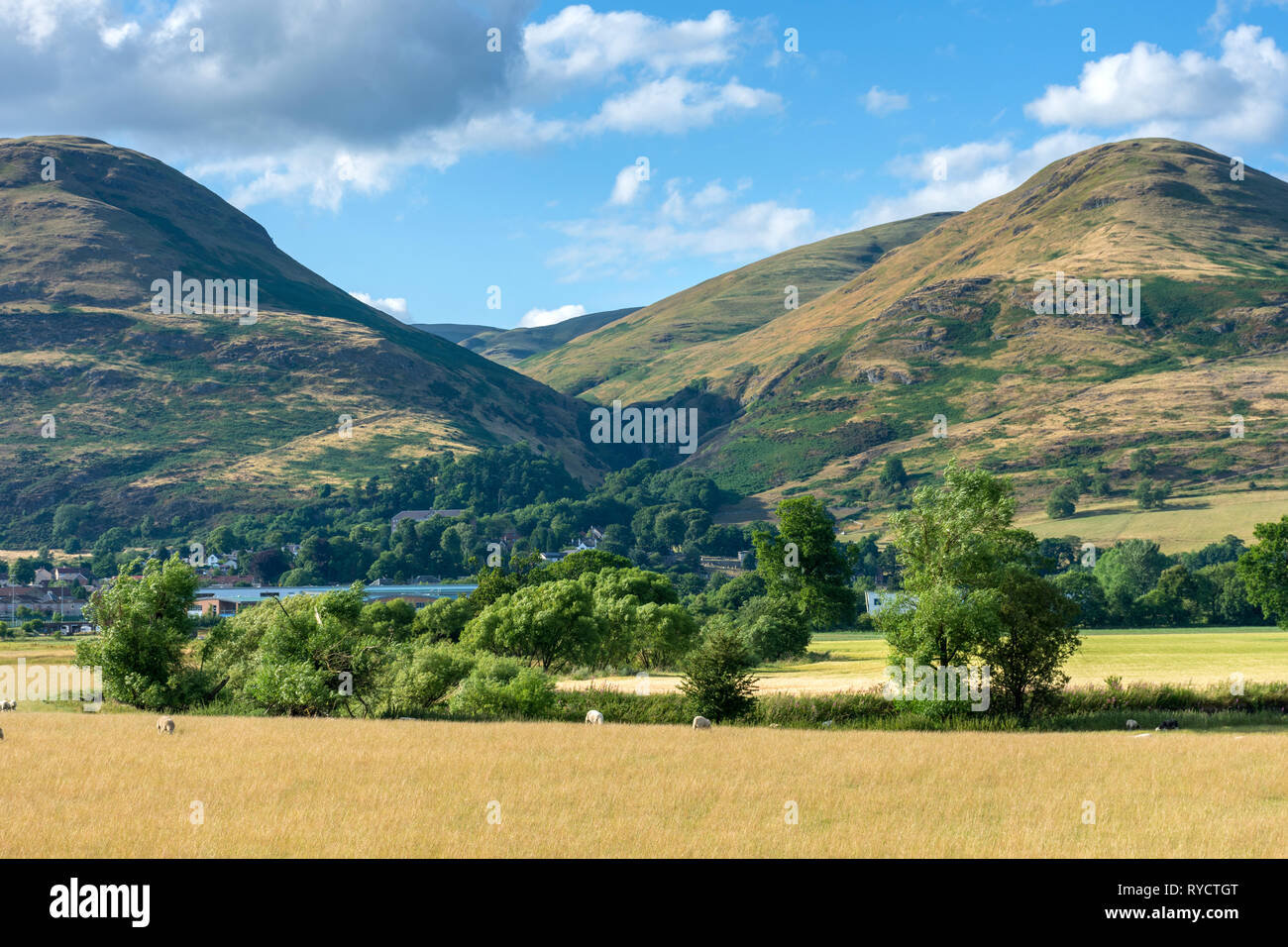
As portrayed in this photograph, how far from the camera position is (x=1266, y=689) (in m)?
56.7

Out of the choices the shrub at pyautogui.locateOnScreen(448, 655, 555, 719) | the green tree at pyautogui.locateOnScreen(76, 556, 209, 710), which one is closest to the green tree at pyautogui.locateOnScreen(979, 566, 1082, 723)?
the shrub at pyautogui.locateOnScreen(448, 655, 555, 719)

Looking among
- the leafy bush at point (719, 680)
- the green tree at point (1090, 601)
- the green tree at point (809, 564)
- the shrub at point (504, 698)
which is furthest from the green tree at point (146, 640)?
the green tree at point (1090, 601)

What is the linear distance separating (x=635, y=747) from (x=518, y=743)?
14.9 feet

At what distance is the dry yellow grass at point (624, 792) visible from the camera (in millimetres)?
24156

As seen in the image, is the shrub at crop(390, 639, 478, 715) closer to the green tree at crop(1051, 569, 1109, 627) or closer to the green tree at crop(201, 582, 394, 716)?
the green tree at crop(201, 582, 394, 716)

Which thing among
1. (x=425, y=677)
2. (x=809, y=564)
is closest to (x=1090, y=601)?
(x=809, y=564)

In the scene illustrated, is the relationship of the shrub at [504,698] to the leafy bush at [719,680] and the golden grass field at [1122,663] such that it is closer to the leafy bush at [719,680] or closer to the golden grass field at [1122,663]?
the leafy bush at [719,680]

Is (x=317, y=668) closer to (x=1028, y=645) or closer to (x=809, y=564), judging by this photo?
(x=1028, y=645)

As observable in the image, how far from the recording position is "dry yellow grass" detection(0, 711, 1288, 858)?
24156 mm

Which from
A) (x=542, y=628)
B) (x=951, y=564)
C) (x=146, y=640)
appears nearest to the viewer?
(x=951, y=564)

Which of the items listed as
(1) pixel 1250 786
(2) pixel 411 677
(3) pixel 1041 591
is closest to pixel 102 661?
(2) pixel 411 677

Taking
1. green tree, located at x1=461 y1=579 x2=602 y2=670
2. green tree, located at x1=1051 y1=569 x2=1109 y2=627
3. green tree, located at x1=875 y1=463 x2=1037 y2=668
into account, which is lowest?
green tree, located at x1=1051 y1=569 x2=1109 y2=627

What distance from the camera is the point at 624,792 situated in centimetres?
3116

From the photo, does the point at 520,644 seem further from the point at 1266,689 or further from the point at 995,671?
the point at 1266,689
